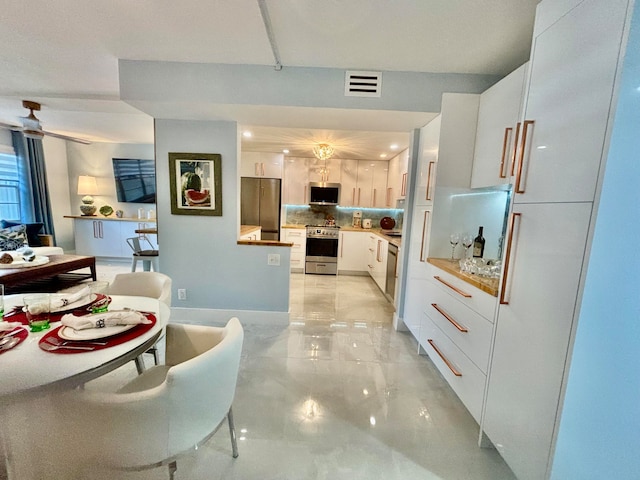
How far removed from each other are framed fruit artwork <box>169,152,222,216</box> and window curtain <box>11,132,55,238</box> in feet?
14.5

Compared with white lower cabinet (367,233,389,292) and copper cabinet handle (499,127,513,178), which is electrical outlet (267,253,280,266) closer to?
white lower cabinet (367,233,389,292)

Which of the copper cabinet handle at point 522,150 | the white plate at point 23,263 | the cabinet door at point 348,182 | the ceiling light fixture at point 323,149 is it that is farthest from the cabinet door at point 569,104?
the white plate at point 23,263

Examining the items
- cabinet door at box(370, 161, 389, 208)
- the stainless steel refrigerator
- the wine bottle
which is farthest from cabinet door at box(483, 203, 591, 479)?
the stainless steel refrigerator

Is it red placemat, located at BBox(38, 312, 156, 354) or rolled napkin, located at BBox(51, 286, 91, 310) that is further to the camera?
rolled napkin, located at BBox(51, 286, 91, 310)

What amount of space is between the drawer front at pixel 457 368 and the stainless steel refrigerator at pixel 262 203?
11.5 ft

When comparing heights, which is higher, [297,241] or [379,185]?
[379,185]

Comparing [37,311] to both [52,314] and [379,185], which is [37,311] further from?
[379,185]

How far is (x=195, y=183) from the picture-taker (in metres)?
2.69

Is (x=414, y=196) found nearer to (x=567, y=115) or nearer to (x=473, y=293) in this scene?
(x=473, y=293)

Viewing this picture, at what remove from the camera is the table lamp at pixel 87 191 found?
211 inches

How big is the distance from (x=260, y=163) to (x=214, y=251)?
262cm

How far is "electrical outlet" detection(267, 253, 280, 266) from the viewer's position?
2859mm

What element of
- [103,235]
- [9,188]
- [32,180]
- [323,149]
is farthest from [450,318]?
[9,188]

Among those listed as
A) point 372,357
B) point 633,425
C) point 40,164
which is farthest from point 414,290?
point 40,164
